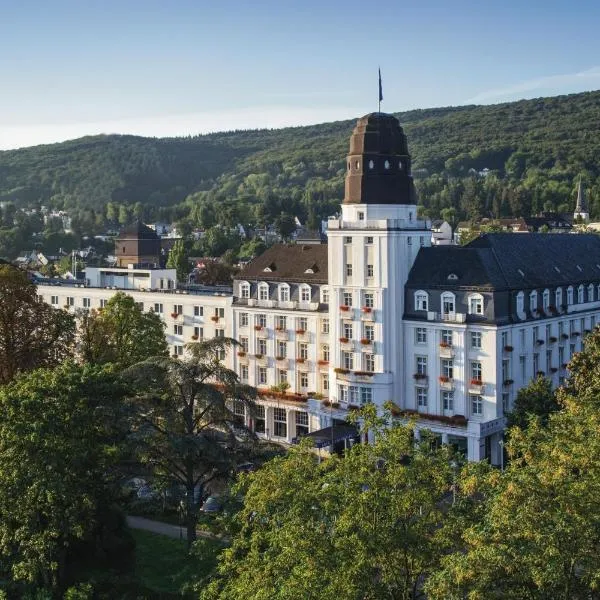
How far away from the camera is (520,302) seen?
6275 cm

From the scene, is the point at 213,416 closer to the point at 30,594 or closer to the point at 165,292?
the point at 30,594

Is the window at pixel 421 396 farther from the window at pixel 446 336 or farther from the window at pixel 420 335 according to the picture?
the window at pixel 446 336

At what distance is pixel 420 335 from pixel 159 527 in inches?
938

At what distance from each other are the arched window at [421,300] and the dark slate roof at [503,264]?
24.1 inches

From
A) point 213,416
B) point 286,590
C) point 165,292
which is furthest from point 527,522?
point 165,292

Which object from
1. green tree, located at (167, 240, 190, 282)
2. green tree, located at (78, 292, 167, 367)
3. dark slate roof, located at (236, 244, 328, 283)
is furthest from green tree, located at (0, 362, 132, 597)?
green tree, located at (167, 240, 190, 282)

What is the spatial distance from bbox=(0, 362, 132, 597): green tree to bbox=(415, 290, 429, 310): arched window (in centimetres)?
2719

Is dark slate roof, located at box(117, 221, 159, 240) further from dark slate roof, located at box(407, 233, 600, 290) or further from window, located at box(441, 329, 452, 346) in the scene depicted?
window, located at box(441, 329, 452, 346)

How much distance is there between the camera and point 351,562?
27.4m

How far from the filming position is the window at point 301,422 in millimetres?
70375

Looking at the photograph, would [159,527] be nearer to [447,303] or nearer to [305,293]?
[447,303]

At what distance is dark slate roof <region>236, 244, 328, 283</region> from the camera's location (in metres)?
71.4

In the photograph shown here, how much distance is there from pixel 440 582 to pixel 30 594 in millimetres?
23570

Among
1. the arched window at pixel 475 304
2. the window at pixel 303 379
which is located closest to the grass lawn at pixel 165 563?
the window at pixel 303 379
